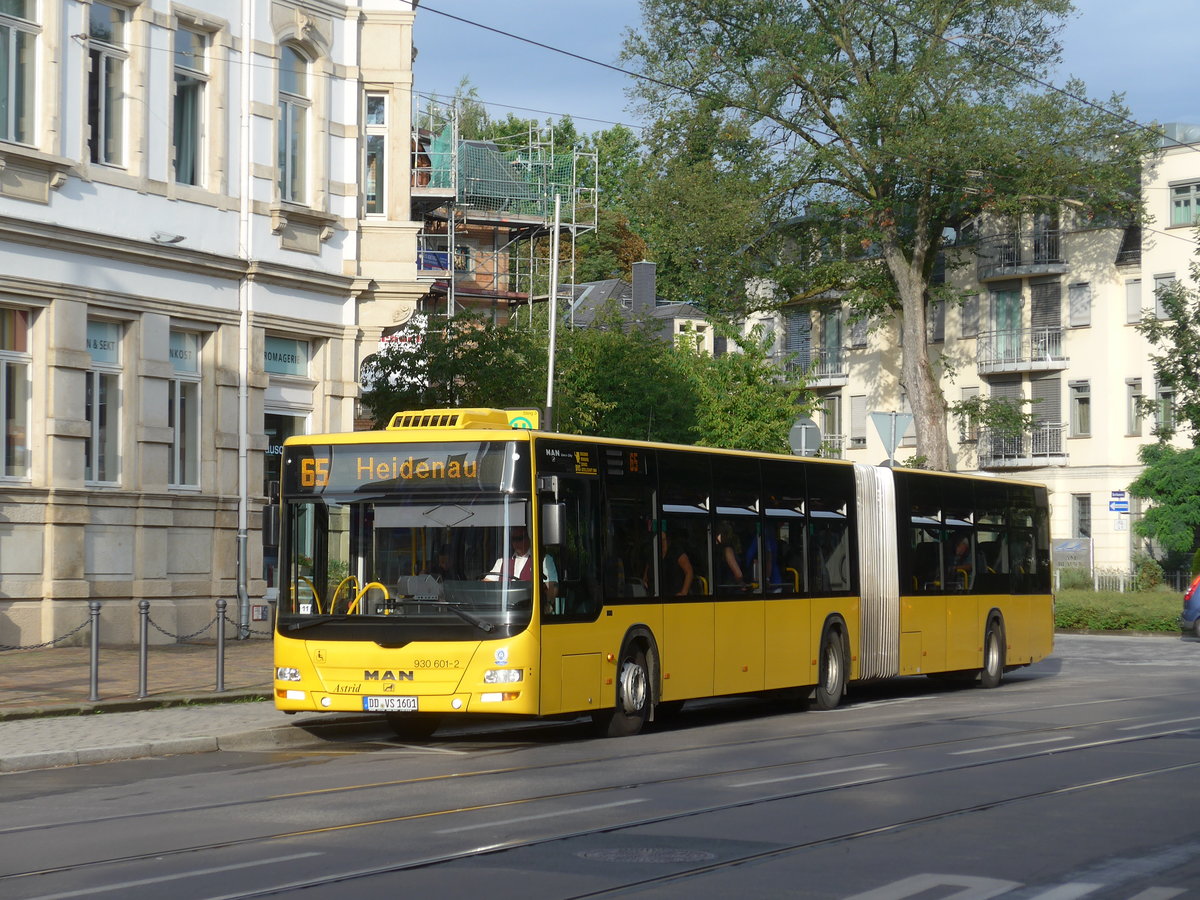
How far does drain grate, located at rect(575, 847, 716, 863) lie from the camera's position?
348 inches

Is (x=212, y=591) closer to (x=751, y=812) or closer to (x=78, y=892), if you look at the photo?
(x=751, y=812)

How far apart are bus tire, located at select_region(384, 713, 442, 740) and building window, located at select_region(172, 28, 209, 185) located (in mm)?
11329

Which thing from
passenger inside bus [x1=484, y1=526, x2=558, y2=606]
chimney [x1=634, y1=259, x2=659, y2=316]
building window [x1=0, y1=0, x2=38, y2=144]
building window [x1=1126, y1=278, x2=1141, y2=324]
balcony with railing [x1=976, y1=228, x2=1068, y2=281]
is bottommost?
passenger inside bus [x1=484, y1=526, x2=558, y2=606]

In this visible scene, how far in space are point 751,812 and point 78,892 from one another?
4.17 metres

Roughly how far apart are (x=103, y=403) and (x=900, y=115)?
25.2m

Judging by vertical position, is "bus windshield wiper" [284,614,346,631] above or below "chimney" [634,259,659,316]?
below

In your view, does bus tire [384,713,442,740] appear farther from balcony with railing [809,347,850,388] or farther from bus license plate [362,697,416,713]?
balcony with railing [809,347,850,388]

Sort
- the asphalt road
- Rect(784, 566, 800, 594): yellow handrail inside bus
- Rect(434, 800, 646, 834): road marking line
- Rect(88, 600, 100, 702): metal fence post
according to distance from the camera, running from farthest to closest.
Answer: Rect(784, 566, 800, 594): yellow handrail inside bus, Rect(88, 600, 100, 702): metal fence post, Rect(434, 800, 646, 834): road marking line, the asphalt road

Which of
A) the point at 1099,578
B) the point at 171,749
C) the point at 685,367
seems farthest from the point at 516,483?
the point at 1099,578

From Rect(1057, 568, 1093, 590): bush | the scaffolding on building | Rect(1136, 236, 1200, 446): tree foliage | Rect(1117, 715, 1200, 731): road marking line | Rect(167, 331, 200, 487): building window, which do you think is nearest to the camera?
Rect(1117, 715, 1200, 731): road marking line

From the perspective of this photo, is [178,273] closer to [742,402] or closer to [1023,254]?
[742,402]

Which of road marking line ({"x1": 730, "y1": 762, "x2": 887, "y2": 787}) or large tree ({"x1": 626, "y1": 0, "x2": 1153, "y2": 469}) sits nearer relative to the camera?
road marking line ({"x1": 730, "y1": 762, "x2": 887, "y2": 787})

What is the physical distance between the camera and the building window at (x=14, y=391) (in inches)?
910

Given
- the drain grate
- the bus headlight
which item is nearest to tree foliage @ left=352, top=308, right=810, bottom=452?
the bus headlight
